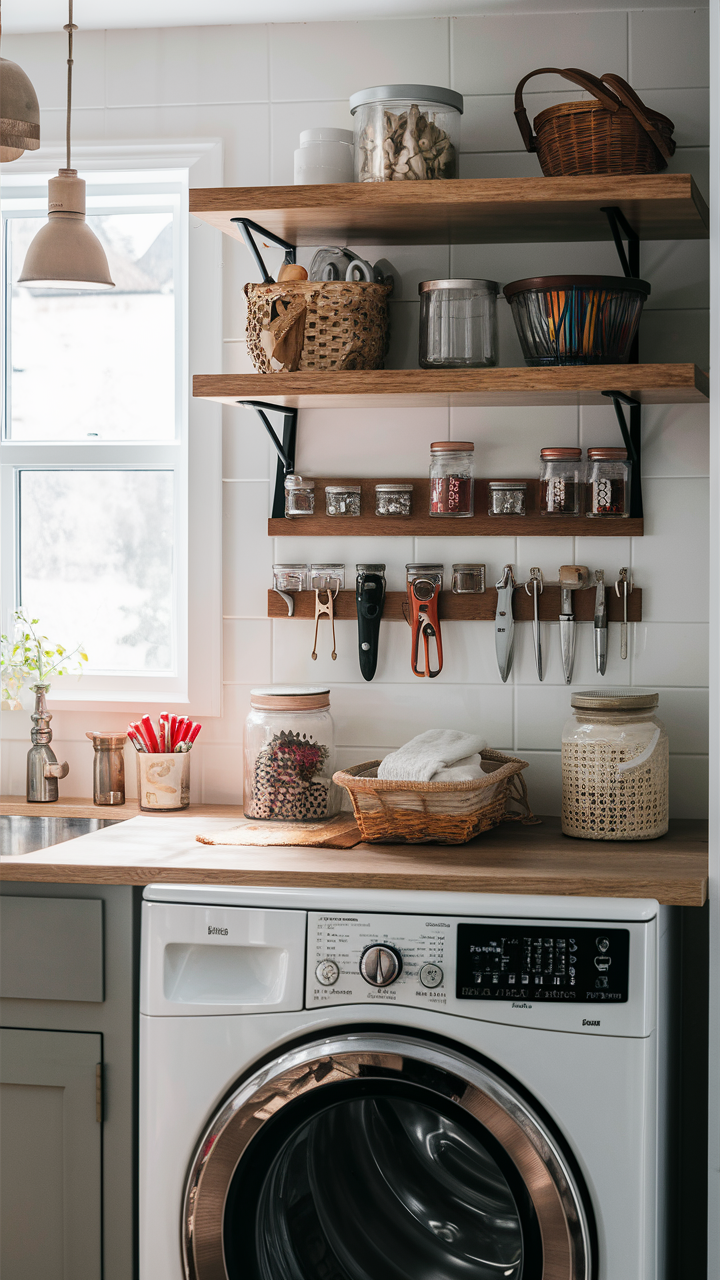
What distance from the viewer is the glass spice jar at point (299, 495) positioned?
2.23 m

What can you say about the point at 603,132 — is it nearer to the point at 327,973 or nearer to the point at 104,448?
the point at 104,448

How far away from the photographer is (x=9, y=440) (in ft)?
8.19

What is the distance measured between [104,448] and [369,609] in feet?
2.33

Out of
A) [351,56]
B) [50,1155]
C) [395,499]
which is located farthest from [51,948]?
[351,56]

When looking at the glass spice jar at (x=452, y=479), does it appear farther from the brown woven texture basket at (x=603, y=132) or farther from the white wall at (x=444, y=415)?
the brown woven texture basket at (x=603, y=132)

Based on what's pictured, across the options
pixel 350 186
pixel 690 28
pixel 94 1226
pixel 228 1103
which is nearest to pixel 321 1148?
pixel 228 1103

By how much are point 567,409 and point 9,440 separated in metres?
1.22

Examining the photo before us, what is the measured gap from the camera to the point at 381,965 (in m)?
1.67

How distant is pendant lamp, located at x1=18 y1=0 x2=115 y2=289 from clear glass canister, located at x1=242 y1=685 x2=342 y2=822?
814 millimetres

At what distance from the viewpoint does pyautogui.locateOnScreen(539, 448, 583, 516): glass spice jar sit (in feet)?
6.89

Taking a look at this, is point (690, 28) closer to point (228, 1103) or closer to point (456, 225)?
point (456, 225)

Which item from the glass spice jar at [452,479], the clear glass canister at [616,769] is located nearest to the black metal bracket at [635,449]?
the glass spice jar at [452,479]

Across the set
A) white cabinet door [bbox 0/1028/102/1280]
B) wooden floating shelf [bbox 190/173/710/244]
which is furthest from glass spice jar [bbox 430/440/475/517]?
white cabinet door [bbox 0/1028/102/1280]

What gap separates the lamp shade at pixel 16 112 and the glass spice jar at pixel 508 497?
993 mm
